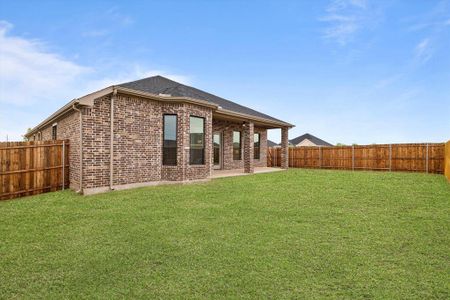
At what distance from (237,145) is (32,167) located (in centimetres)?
1245

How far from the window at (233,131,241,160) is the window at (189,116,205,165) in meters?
6.34

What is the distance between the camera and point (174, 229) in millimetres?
5602

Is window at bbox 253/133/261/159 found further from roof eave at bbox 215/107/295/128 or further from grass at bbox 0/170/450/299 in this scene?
grass at bbox 0/170/450/299

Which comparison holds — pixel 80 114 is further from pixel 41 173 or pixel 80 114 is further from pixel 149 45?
pixel 149 45

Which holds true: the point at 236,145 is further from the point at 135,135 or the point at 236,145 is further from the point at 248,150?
the point at 135,135

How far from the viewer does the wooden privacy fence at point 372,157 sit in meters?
17.3

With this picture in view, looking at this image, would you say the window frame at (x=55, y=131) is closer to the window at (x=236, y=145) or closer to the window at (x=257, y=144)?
the window at (x=236, y=145)

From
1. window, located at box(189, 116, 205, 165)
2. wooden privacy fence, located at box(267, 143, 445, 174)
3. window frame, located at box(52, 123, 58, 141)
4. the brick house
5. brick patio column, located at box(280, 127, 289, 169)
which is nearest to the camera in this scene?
the brick house

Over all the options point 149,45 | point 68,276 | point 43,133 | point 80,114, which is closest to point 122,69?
point 149,45

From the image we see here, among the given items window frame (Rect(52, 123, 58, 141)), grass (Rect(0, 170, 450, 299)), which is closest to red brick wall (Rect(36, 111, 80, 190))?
grass (Rect(0, 170, 450, 299))

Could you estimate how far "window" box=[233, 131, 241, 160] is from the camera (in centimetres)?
1906

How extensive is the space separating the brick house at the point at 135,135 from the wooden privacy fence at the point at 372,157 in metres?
11.1

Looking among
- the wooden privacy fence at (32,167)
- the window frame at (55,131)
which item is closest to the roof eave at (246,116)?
the wooden privacy fence at (32,167)

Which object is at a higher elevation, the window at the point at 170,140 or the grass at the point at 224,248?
the window at the point at 170,140
